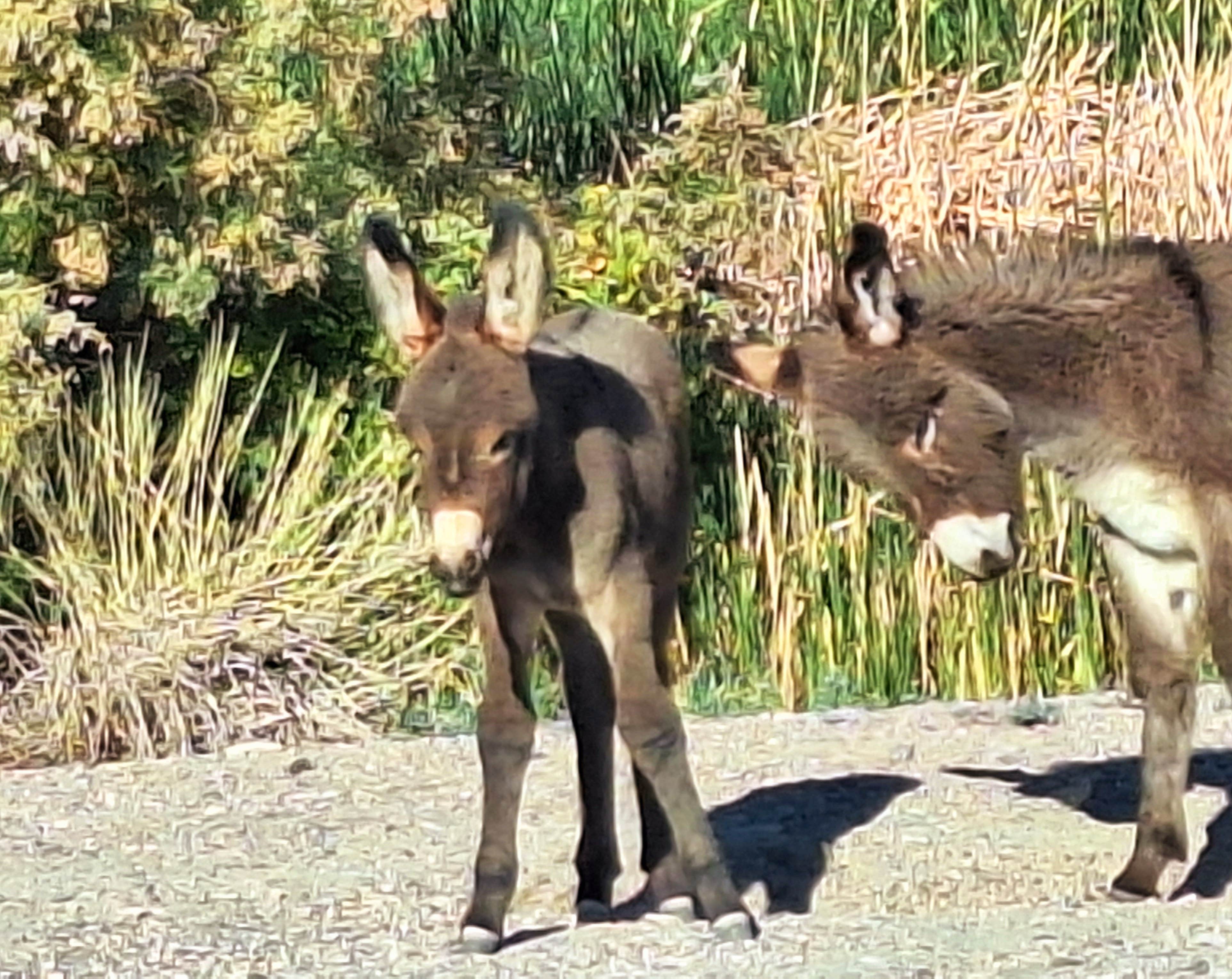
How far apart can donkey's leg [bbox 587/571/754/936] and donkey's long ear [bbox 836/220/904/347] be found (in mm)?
725

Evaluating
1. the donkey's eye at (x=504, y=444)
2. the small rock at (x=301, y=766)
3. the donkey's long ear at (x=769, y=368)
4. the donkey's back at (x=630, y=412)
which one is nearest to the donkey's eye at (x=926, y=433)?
the donkey's long ear at (x=769, y=368)

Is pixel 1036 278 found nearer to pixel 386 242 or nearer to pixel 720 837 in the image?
pixel 386 242

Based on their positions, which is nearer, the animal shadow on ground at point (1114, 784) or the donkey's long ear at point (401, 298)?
the donkey's long ear at point (401, 298)

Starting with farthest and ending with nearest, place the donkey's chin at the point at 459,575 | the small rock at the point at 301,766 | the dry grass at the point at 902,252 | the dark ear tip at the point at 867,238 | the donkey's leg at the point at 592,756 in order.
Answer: the dry grass at the point at 902,252 → the small rock at the point at 301,766 → the donkey's leg at the point at 592,756 → the dark ear tip at the point at 867,238 → the donkey's chin at the point at 459,575

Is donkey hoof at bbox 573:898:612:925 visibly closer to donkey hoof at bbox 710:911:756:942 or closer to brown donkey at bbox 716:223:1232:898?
donkey hoof at bbox 710:911:756:942

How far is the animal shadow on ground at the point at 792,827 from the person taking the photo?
25.0 ft

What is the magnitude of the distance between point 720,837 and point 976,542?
1.85m

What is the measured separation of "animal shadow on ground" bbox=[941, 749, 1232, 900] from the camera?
8102mm

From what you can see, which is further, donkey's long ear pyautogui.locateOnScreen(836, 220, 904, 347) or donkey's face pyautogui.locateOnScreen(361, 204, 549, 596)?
donkey's long ear pyautogui.locateOnScreen(836, 220, 904, 347)

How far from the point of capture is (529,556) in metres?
6.63

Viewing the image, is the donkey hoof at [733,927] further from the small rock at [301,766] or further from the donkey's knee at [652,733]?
the small rock at [301,766]

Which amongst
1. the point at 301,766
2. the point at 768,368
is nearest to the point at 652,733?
the point at 768,368

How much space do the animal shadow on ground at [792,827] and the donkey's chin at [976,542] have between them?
1.12m

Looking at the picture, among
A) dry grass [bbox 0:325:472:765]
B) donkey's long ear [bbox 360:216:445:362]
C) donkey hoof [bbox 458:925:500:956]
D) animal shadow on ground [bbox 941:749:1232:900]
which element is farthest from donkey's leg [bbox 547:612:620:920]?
dry grass [bbox 0:325:472:765]
